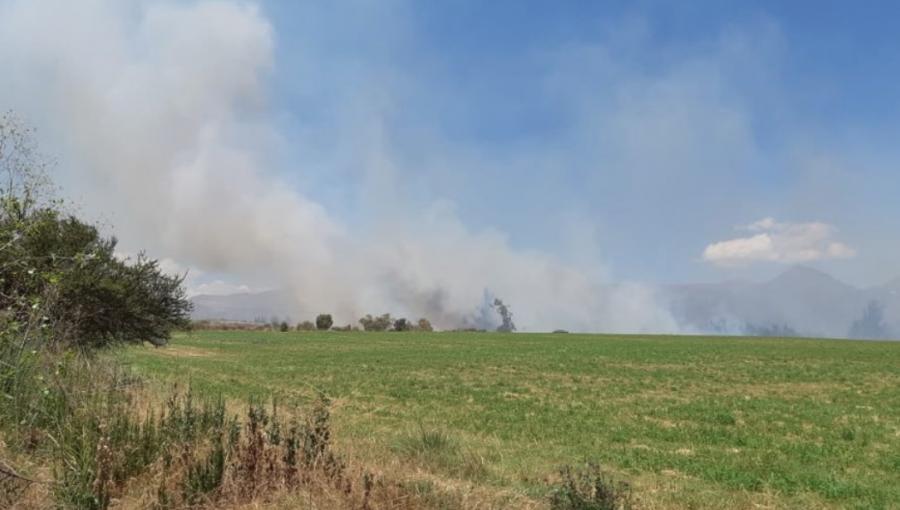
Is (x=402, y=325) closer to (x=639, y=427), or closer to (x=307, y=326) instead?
(x=307, y=326)

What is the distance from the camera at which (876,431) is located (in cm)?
1495

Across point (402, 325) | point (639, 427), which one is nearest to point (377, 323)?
point (402, 325)

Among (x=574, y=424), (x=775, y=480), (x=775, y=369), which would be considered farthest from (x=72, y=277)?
(x=775, y=369)

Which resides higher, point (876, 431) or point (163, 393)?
point (163, 393)

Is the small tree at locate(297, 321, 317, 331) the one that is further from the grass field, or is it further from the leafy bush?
the grass field

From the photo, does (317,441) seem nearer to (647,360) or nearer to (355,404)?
(355,404)

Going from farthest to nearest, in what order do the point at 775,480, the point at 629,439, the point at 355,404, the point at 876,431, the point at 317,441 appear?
the point at 355,404 → the point at 876,431 → the point at 629,439 → the point at 775,480 → the point at 317,441

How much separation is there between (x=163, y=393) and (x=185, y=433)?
4.03m

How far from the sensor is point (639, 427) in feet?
49.1

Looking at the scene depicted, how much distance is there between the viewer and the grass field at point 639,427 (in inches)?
330

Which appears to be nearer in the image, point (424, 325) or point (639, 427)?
point (639, 427)

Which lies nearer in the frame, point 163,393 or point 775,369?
point 163,393

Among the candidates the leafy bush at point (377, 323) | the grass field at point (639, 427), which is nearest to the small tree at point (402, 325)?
the leafy bush at point (377, 323)

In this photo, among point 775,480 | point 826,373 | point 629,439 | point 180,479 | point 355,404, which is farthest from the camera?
point 826,373
